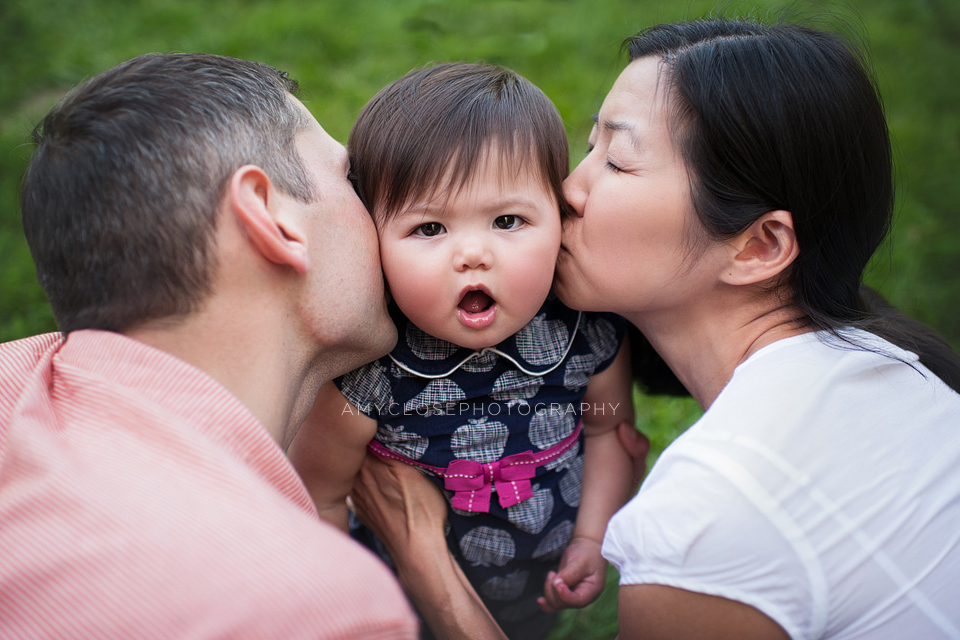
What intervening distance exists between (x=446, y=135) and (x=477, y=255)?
34 cm

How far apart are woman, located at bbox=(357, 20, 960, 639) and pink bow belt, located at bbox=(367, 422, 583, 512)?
0.13 m

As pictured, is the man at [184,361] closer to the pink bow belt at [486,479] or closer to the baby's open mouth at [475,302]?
the baby's open mouth at [475,302]

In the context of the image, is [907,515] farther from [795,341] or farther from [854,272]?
[854,272]

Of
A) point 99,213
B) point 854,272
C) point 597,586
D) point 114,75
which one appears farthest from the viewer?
point 597,586

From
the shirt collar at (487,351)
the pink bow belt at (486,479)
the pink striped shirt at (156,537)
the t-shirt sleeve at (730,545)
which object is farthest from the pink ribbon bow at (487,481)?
the pink striped shirt at (156,537)

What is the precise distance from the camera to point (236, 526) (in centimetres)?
112

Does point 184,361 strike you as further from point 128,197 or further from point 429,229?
point 429,229

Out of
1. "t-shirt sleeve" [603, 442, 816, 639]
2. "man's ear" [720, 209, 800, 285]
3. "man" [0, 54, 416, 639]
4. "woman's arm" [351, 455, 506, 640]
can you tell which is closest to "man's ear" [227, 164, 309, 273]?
"man" [0, 54, 416, 639]

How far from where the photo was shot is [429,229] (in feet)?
6.08

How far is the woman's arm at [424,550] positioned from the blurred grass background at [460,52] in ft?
8.56

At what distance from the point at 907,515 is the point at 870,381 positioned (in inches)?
12.0

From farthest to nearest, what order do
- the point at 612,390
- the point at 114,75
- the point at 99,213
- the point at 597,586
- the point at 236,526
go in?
the point at 612,390
the point at 597,586
the point at 114,75
the point at 99,213
the point at 236,526

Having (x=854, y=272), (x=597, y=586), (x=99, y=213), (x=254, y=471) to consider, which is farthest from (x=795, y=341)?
(x=99, y=213)

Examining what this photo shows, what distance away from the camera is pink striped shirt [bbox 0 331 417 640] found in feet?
3.49
